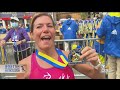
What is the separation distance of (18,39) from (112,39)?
50.0 inches

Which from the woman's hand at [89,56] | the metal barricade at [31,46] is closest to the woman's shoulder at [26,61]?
the metal barricade at [31,46]

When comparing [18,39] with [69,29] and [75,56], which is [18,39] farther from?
[75,56]

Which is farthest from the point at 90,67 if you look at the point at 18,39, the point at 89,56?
the point at 18,39

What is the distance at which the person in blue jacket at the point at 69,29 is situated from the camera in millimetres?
2945

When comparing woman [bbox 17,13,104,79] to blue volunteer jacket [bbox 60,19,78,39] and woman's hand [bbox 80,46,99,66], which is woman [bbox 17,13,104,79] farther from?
blue volunteer jacket [bbox 60,19,78,39]

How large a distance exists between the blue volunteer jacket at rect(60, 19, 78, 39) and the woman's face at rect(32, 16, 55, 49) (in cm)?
49

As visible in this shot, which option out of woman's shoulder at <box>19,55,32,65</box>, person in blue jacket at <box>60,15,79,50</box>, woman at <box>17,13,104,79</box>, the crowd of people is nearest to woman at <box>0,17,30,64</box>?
the crowd of people

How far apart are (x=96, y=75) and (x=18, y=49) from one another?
1161 mm

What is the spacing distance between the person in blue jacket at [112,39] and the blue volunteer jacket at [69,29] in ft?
1.07

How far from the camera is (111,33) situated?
3.15 metres

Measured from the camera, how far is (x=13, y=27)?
9.95ft

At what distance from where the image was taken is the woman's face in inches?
99.1
